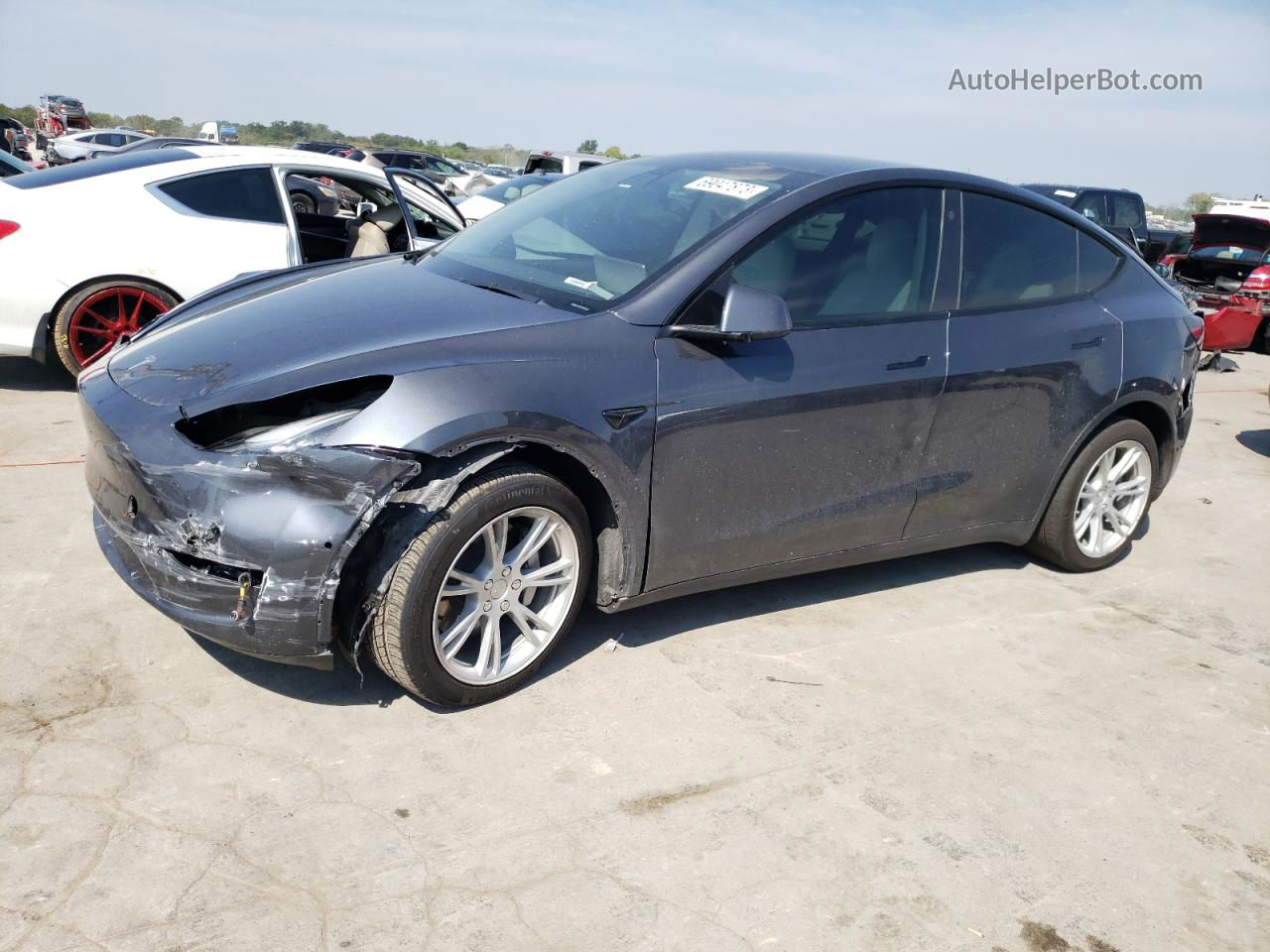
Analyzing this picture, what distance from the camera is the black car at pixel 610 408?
3020 mm

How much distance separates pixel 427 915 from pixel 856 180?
289 centimetres

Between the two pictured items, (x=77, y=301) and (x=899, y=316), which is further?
(x=77, y=301)

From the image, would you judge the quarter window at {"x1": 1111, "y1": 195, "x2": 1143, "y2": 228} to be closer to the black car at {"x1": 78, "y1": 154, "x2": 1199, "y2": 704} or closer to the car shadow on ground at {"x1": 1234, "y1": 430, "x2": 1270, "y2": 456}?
the car shadow on ground at {"x1": 1234, "y1": 430, "x2": 1270, "y2": 456}

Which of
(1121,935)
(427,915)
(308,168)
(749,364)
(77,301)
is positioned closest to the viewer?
(427,915)

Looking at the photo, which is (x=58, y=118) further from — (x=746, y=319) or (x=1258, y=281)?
(x=746, y=319)

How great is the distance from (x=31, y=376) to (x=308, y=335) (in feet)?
15.6

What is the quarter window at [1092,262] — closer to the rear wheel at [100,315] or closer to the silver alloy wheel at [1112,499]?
the silver alloy wheel at [1112,499]

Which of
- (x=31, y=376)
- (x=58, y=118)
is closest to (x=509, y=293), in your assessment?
(x=31, y=376)

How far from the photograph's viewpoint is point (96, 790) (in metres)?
2.81

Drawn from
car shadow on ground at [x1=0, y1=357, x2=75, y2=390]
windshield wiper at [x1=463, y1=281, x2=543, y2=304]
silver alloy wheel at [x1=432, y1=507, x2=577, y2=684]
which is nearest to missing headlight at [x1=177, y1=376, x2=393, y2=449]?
silver alloy wheel at [x1=432, y1=507, x2=577, y2=684]

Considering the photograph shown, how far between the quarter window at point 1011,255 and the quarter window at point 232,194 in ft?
14.7

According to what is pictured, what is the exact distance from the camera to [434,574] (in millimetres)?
3102

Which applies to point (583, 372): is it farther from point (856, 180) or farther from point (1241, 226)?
point (1241, 226)

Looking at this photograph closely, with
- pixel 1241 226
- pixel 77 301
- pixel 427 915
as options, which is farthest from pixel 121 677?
pixel 1241 226
